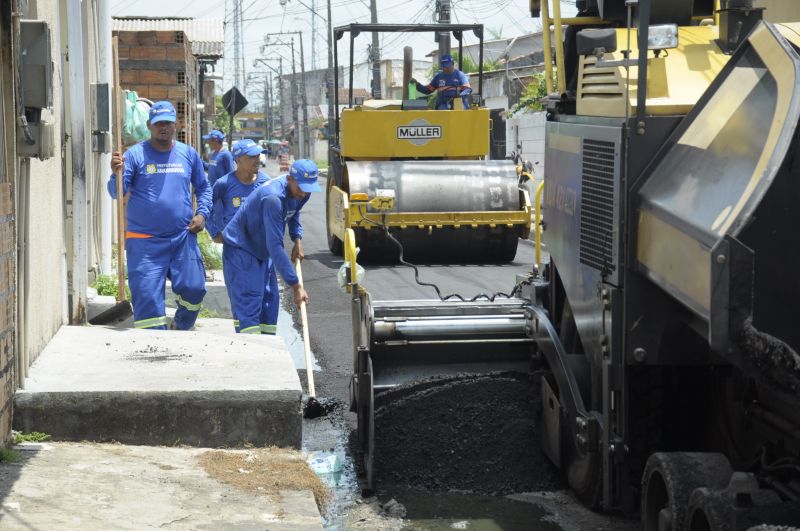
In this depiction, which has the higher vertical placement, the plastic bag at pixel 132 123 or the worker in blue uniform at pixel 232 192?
the plastic bag at pixel 132 123

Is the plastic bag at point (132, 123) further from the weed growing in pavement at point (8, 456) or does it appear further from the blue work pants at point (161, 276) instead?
the weed growing in pavement at point (8, 456)

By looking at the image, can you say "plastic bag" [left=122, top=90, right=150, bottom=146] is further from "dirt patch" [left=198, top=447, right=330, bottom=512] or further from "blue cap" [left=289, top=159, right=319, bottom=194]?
"dirt patch" [left=198, top=447, right=330, bottom=512]

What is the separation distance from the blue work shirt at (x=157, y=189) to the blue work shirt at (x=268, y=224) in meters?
0.41

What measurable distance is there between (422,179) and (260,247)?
7168 mm

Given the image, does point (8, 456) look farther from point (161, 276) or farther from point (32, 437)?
point (161, 276)

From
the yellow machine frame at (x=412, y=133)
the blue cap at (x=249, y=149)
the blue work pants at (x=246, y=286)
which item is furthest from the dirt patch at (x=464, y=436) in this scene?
the yellow machine frame at (x=412, y=133)

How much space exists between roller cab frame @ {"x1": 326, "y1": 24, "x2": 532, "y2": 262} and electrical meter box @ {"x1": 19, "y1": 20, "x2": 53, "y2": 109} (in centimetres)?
818

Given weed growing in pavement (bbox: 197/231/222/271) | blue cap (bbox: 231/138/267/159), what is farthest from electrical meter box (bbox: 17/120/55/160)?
weed growing in pavement (bbox: 197/231/222/271)

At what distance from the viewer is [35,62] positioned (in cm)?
601

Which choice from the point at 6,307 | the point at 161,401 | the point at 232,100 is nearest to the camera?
the point at 6,307

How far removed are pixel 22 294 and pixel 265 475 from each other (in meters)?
1.61

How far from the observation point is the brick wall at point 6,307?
5.41m

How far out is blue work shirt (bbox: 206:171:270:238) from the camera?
1003 centimetres

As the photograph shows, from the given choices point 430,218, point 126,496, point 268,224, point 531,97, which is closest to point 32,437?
point 126,496
